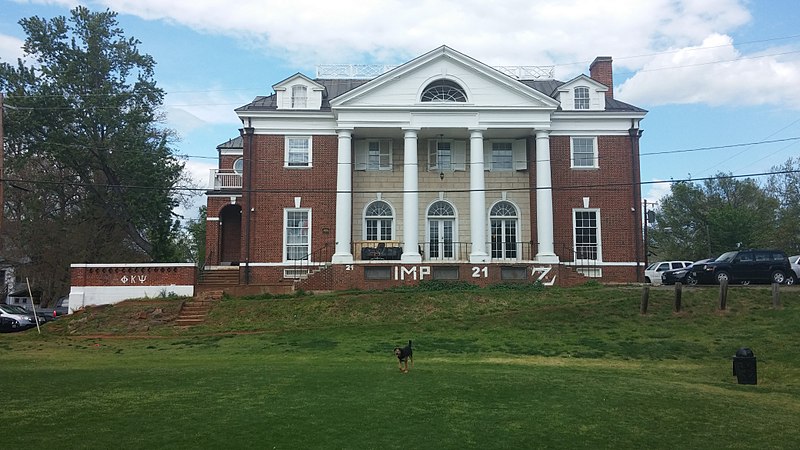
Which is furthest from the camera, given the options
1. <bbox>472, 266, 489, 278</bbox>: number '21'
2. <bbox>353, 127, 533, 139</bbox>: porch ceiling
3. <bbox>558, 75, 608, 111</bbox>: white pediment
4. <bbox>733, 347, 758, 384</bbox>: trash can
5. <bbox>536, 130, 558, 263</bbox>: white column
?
<bbox>558, 75, 608, 111</bbox>: white pediment

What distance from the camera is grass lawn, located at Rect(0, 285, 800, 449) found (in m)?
9.01

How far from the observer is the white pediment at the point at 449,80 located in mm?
31906

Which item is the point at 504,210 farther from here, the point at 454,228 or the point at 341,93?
the point at 341,93

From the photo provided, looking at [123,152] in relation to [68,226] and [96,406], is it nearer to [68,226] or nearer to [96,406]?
[68,226]

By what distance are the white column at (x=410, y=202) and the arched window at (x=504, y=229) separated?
4529mm

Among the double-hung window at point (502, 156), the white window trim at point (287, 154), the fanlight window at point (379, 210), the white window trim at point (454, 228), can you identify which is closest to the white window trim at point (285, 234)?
the white window trim at point (287, 154)

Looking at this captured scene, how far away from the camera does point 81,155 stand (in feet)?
127

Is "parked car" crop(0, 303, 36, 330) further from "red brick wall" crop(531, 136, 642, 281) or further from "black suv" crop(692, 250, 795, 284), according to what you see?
"black suv" crop(692, 250, 795, 284)

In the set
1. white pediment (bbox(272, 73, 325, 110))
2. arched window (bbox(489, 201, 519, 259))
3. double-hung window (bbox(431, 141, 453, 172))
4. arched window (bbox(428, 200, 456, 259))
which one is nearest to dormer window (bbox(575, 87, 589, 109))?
arched window (bbox(489, 201, 519, 259))

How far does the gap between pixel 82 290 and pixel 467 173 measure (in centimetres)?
1913

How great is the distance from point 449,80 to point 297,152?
27.9 ft

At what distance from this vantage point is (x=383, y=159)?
34.1 m

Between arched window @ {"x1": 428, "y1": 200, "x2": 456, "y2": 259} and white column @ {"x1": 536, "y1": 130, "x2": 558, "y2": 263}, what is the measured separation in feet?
14.6

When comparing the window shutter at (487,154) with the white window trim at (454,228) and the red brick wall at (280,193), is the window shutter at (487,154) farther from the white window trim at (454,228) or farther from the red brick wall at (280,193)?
the red brick wall at (280,193)
